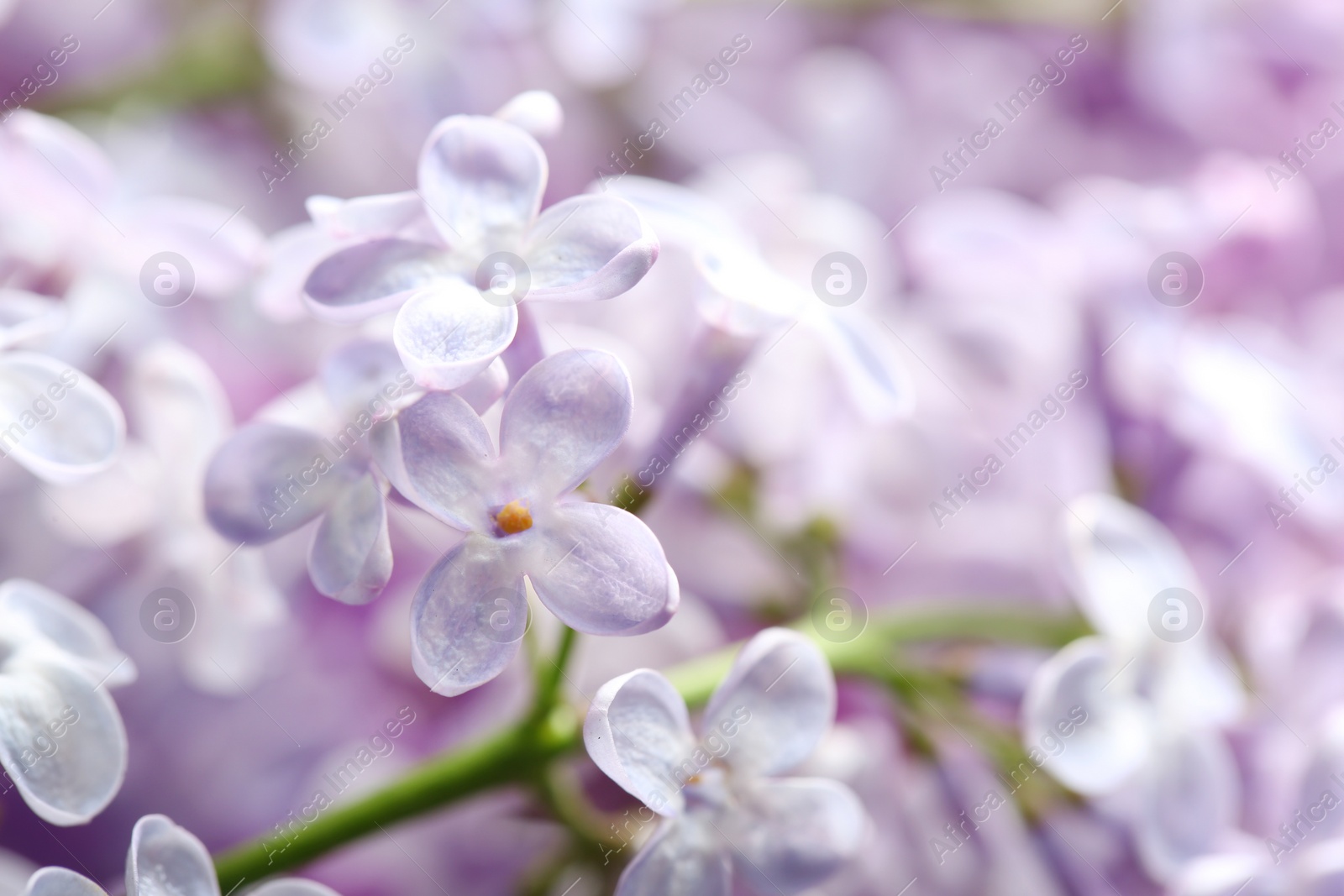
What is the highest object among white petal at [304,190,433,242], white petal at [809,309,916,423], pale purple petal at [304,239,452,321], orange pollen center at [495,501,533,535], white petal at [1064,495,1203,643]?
white petal at [304,190,433,242]

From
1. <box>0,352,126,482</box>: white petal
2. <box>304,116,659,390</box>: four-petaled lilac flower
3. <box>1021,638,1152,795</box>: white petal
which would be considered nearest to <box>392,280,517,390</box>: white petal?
<box>304,116,659,390</box>: four-petaled lilac flower

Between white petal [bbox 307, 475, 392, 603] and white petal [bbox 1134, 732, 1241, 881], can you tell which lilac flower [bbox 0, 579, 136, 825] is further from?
white petal [bbox 1134, 732, 1241, 881]

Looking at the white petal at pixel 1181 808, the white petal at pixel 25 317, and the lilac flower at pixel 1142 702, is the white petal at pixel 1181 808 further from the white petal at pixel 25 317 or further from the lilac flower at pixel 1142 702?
the white petal at pixel 25 317

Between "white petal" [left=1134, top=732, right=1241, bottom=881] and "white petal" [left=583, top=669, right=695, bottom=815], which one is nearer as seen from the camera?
"white petal" [left=583, top=669, right=695, bottom=815]

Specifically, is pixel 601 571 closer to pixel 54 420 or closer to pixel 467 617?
pixel 467 617

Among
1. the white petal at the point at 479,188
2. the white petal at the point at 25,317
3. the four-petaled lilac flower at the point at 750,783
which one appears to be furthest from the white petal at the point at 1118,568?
the white petal at the point at 25,317

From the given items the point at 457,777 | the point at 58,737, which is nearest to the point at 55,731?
the point at 58,737
